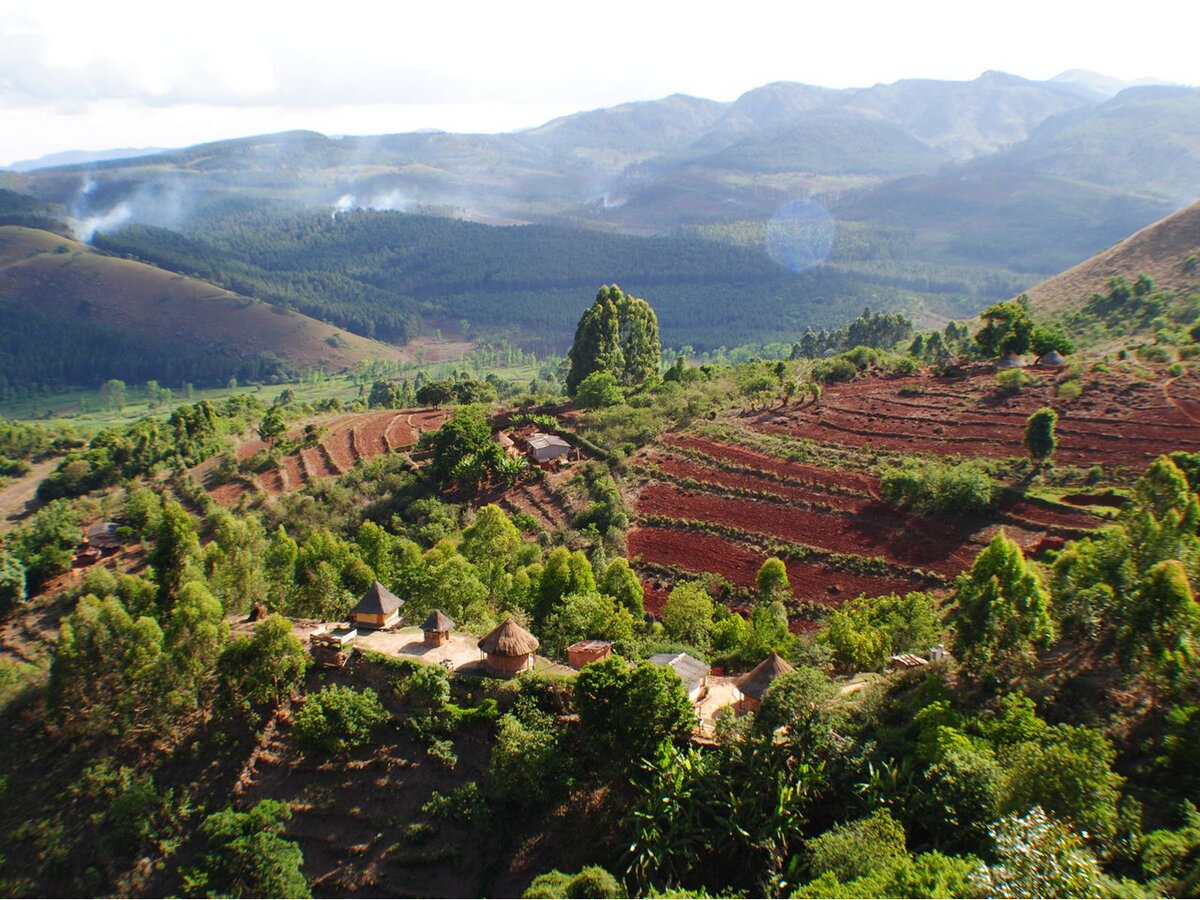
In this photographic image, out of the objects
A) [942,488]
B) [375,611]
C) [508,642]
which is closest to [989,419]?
[942,488]

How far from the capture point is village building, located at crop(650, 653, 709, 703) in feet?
73.3

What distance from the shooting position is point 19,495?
62.2m

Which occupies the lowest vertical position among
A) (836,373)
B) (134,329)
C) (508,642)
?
(134,329)

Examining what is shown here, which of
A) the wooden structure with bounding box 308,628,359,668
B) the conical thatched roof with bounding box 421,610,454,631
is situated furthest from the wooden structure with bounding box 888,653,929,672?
the wooden structure with bounding box 308,628,359,668

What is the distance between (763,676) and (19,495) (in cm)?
6517

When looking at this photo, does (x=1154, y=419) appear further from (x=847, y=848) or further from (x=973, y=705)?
(x=847, y=848)

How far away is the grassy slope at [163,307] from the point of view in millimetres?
152375

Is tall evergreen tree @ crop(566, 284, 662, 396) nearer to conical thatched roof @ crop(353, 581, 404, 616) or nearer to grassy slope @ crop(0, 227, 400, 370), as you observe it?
conical thatched roof @ crop(353, 581, 404, 616)

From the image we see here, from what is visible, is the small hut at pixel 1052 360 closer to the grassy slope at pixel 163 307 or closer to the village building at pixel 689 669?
the village building at pixel 689 669

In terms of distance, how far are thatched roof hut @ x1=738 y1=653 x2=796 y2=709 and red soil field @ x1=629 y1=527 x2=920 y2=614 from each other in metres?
10.8

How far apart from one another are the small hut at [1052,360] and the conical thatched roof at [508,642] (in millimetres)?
43495

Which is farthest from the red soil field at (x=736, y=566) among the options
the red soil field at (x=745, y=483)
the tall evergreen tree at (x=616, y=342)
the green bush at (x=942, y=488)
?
the tall evergreen tree at (x=616, y=342)

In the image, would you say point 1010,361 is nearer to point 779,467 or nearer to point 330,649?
point 779,467

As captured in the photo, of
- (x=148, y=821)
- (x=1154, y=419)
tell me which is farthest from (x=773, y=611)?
(x=1154, y=419)
